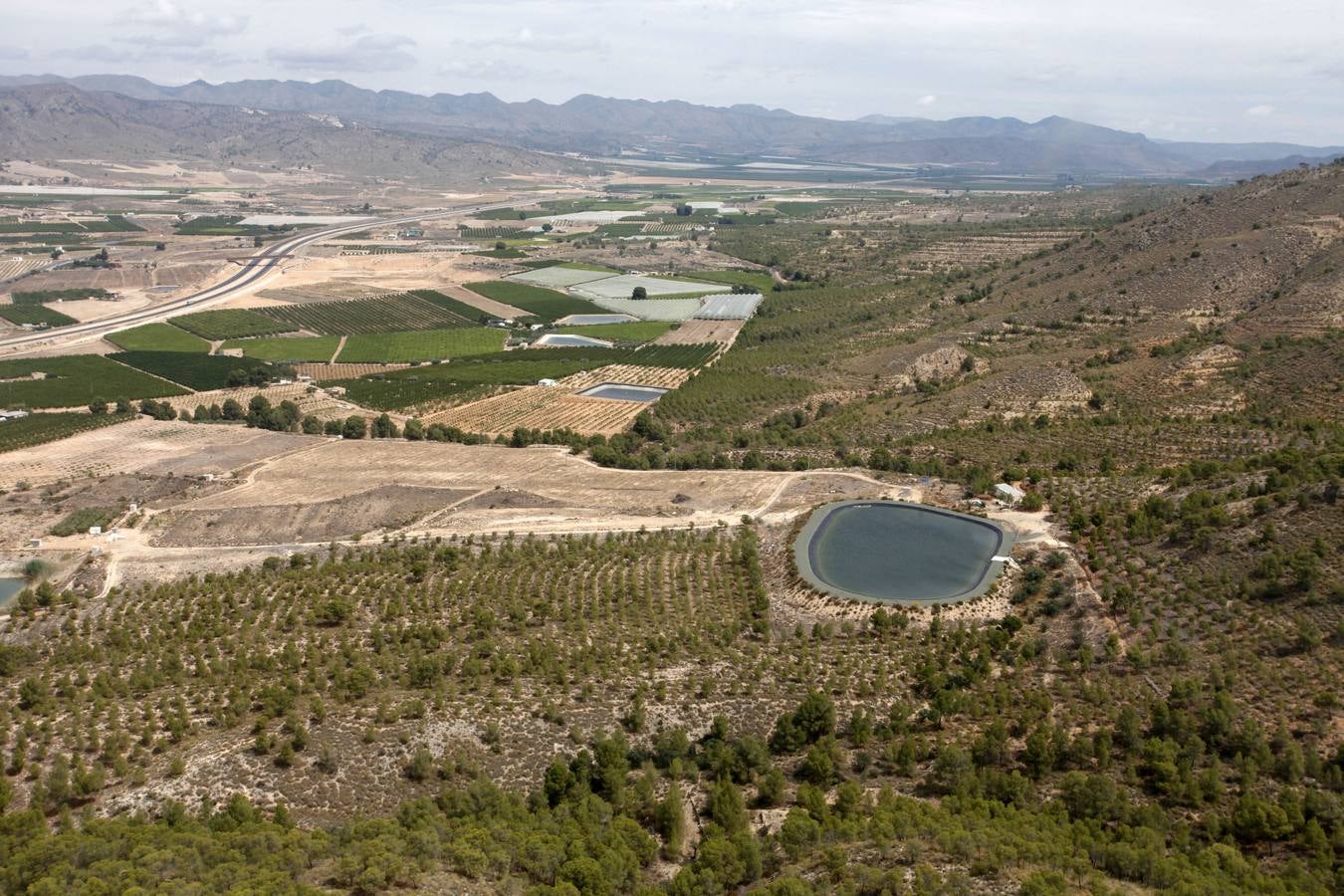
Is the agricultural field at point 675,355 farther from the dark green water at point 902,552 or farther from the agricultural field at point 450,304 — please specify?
the dark green water at point 902,552

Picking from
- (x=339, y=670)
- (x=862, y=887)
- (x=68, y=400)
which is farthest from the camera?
(x=68, y=400)

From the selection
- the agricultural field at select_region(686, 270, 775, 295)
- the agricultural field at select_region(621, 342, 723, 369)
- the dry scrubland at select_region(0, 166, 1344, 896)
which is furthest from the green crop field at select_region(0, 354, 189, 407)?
the agricultural field at select_region(686, 270, 775, 295)

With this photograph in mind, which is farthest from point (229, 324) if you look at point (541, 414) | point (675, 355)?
point (541, 414)

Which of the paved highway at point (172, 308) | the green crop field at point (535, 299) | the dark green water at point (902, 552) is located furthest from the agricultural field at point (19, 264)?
the dark green water at point (902, 552)

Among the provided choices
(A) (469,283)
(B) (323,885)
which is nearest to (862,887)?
(B) (323,885)

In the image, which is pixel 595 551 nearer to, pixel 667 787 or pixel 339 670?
pixel 339 670

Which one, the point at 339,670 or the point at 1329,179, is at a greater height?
the point at 1329,179
